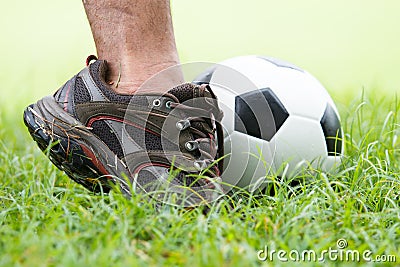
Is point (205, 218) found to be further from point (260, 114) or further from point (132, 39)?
point (132, 39)

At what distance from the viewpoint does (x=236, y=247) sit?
5.74 feet

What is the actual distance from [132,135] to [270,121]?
0.62m

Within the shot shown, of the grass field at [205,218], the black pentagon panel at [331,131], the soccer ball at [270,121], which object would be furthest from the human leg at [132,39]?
the black pentagon panel at [331,131]

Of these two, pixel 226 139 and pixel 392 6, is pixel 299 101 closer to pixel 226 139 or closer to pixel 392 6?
pixel 226 139

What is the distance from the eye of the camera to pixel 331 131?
2777 mm

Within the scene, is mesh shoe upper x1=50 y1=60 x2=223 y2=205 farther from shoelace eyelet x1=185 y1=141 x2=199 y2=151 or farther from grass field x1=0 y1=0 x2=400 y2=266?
grass field x1=0 y1=0 x2=400 y2=266

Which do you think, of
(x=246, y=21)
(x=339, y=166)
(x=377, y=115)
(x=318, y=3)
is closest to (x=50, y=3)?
(x=246, y=21)

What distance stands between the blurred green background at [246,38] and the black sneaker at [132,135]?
277 centimetres

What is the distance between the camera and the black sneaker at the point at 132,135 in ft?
7.74

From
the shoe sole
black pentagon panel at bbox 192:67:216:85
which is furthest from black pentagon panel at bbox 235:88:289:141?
the shoe sole

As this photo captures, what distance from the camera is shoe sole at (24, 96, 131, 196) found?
243cm

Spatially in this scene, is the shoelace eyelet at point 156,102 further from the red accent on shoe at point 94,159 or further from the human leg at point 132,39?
the red accent on shoe at point 94,159

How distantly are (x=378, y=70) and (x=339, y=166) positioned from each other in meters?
4.26

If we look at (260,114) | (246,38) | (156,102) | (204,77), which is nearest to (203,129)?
(156,102)
